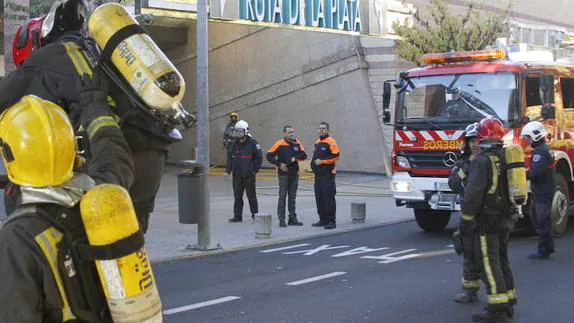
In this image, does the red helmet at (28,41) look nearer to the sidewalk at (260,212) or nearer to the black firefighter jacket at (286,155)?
the sidewalk at (260,212)

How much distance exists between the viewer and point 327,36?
2398cm

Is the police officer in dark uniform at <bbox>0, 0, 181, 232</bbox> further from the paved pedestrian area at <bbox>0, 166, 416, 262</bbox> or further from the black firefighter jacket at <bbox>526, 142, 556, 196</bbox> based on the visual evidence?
the black firefighter jacket at <bbox>526, 142, 556, 196</bbox>

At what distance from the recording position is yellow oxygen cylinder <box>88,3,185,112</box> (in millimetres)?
3002

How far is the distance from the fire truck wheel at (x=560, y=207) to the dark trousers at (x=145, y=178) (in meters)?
9.30

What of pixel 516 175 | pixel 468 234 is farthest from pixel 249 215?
pixel 516 175

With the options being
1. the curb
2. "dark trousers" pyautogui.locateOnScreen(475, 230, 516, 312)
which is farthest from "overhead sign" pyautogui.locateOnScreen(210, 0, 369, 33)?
"dark trousers" pyautogui.locateOnScreen(475, 230, 516, 312)

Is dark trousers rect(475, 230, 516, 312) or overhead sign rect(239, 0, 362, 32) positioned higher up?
overhead sign rect(239, 0, 362, 32)

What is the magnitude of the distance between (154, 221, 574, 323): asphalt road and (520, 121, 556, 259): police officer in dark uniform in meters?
0.31

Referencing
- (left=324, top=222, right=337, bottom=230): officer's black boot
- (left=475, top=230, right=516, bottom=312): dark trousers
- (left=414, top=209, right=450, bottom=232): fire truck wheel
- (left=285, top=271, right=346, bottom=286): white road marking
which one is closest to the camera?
(left=475, top=230, right=516, bottom=312): dark trousers

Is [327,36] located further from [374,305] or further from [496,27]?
[374,305]

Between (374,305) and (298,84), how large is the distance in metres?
17.9

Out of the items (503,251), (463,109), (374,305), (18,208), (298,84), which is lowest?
(374,305)

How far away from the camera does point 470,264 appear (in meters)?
7.46

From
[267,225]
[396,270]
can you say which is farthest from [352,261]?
[267,225]
